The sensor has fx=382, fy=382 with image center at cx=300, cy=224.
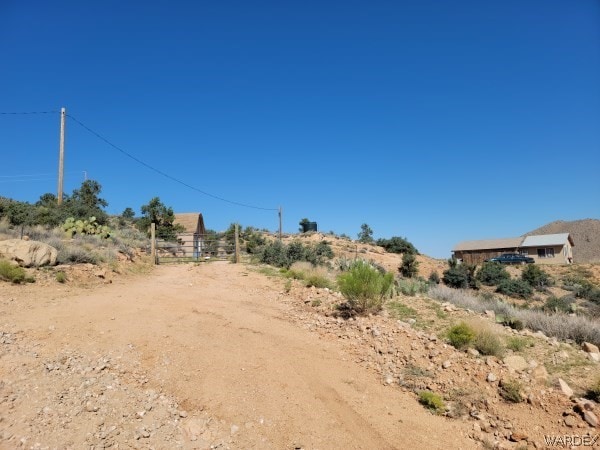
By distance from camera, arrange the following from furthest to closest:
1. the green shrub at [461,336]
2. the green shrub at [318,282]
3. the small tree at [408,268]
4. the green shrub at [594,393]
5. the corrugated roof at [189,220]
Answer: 1. the corrugated roof at [189,220]
2. the small tree at [408,268]
3. the green shrub at [318,282]
4. the green shrub at [461,336]
5. the green shrub at [594,393]

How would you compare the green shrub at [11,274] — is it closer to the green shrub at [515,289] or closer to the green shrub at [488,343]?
the green shrub at [488,343]

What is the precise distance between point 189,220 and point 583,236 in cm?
6782

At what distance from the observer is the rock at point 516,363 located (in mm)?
6235

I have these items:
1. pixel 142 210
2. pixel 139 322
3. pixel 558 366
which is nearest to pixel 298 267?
pixel 139 322

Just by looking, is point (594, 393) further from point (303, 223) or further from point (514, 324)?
point (303, 223)

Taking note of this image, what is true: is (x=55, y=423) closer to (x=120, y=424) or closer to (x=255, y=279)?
(x=120, y=424)

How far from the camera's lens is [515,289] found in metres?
24.3

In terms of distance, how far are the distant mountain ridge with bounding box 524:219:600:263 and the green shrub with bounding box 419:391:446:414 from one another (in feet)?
209

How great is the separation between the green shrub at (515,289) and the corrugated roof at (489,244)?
33779mm

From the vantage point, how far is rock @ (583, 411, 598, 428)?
15.0 feet

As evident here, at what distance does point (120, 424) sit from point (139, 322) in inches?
129

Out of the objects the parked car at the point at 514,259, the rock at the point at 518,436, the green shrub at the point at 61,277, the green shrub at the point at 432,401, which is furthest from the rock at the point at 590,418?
the parked car at the point at 514,259

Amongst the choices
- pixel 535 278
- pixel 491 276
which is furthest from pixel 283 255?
pixel 535 278

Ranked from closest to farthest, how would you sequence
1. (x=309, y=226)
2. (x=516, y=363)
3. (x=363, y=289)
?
(x=516, y=363)
(x=363, y=289)
(x=309, y=226)
